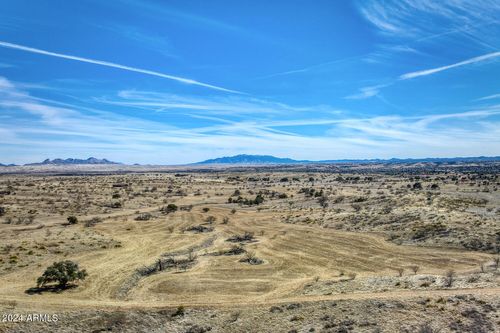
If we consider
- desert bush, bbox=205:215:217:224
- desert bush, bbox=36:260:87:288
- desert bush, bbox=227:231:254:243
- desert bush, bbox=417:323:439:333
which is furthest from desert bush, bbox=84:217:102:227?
desert bush, bbox=417:323:439:333

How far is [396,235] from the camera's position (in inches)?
1902

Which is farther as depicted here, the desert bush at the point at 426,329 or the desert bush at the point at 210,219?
the desert bush at the point at 210,219

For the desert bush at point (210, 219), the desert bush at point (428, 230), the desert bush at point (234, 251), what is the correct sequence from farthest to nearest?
the desert bush at point (210, 219) < the desert bush at point (428, 230) < the desert bush at point (234, 251)

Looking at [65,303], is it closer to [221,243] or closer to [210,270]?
[210,270]

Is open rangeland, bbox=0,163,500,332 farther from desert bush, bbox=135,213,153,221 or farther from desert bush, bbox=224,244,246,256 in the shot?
desert bush, bbox=135,213,153,221

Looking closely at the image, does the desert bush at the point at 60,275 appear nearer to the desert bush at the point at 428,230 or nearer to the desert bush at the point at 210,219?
the desert bush at the point at 210,219

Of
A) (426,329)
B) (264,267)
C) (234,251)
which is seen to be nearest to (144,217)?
(234,251)

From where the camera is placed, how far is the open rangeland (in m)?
23.5

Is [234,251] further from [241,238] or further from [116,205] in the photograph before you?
[116,205]

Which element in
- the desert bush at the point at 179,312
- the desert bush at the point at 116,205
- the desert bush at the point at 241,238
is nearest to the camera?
the desert bush at the point at 179,312

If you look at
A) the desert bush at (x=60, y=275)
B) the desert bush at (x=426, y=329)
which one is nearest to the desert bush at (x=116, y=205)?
the desert bush at (x=60, y=275)

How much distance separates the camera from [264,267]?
36.3m

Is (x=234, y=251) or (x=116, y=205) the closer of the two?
(x=234, y=251)

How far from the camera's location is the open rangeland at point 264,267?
23516 mm
